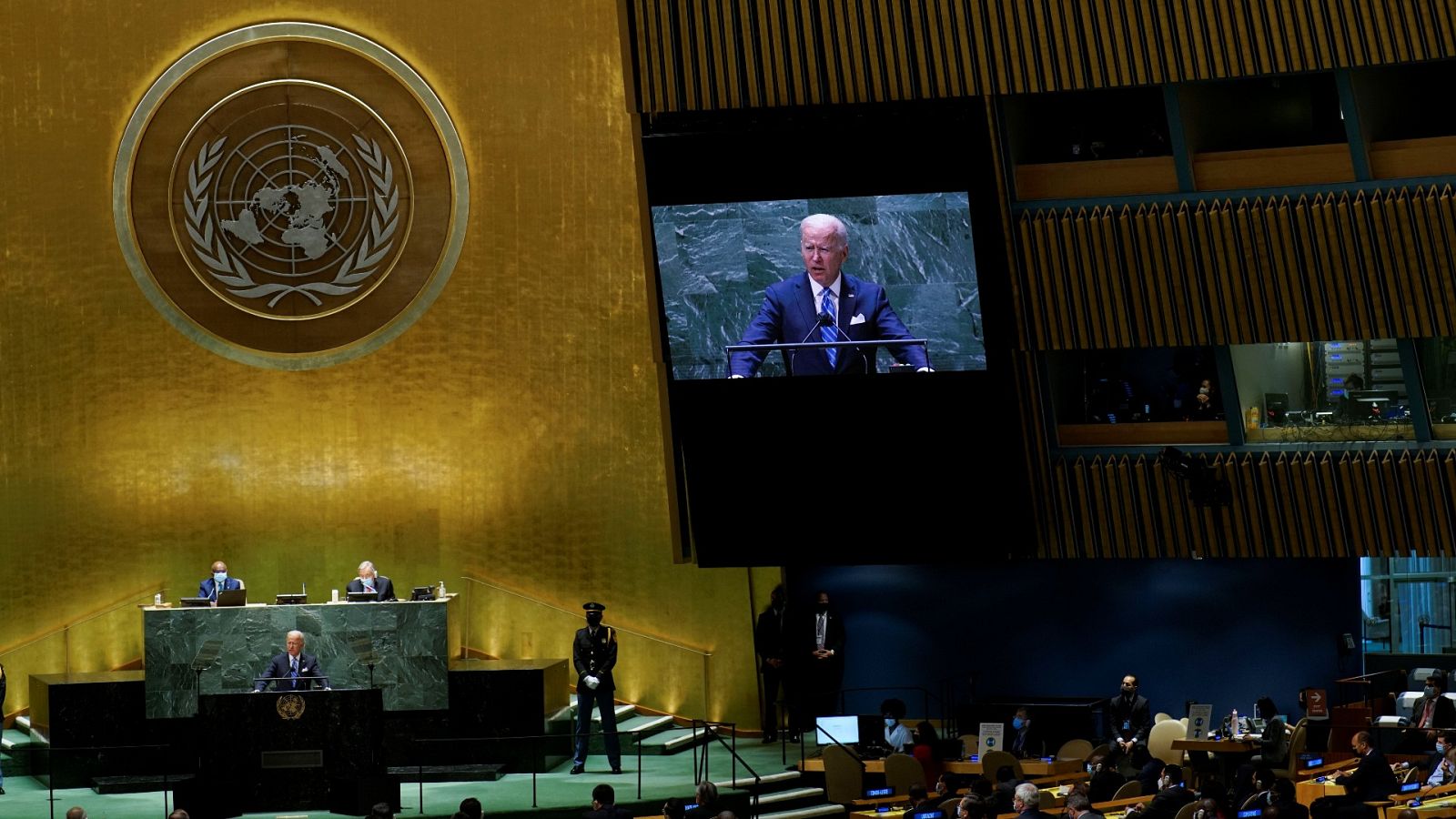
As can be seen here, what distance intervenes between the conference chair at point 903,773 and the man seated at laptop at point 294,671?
4738 millimetres

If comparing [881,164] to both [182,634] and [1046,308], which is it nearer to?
[1046,308]

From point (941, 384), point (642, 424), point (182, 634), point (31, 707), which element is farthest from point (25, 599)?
point (941, 384)

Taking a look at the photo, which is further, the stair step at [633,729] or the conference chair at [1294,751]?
the stair step at [633,729]

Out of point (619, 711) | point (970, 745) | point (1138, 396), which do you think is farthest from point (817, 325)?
point (619, 711)

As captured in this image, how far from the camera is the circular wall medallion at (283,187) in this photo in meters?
19.9

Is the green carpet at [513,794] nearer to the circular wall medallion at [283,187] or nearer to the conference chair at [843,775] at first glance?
the conference chair at [843,775]

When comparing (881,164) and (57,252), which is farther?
(57,252)

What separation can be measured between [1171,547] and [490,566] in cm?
658

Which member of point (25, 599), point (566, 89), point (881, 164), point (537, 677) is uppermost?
point (566, 89)

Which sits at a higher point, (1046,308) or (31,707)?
(1046,308)

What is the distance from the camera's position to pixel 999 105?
1814 centimetres

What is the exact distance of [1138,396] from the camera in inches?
747

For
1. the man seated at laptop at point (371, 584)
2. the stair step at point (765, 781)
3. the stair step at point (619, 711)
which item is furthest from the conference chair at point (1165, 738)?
the man seated at laptop at point (371, 584)

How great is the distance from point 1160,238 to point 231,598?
28.7 ft
